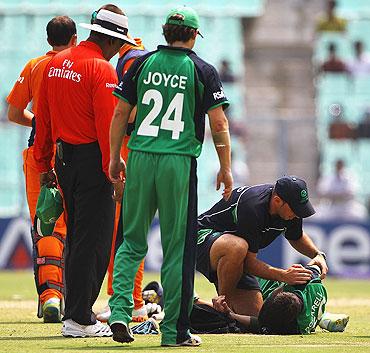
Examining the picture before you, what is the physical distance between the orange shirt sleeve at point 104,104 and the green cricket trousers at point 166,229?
0.51 m

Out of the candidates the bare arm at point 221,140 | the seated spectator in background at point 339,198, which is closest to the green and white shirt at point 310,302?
the bare arm at point 221,140

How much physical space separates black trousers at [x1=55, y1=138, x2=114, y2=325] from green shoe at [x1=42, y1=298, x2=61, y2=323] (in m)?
1.44

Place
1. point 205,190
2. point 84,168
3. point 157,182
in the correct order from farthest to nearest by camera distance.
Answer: point 205,190 → point 84,168 → point 157,182

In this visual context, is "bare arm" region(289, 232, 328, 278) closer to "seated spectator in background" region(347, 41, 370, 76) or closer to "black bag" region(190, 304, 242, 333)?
"black bag" region(190, 304, 242, 333)

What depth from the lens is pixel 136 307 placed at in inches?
391

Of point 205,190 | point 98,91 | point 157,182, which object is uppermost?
point 98,91

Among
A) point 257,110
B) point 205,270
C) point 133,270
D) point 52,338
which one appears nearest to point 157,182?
point 133,270

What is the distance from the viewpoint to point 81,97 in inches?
338

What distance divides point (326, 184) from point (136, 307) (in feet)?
38.6

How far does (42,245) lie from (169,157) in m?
2.92

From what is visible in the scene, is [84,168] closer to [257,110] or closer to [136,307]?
[136,307]

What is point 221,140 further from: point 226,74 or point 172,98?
point 226,74

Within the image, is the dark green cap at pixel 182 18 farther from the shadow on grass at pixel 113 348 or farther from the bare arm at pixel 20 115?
the bare arm at pixel 20 115

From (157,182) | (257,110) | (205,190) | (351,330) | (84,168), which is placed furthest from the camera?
(257,110)
